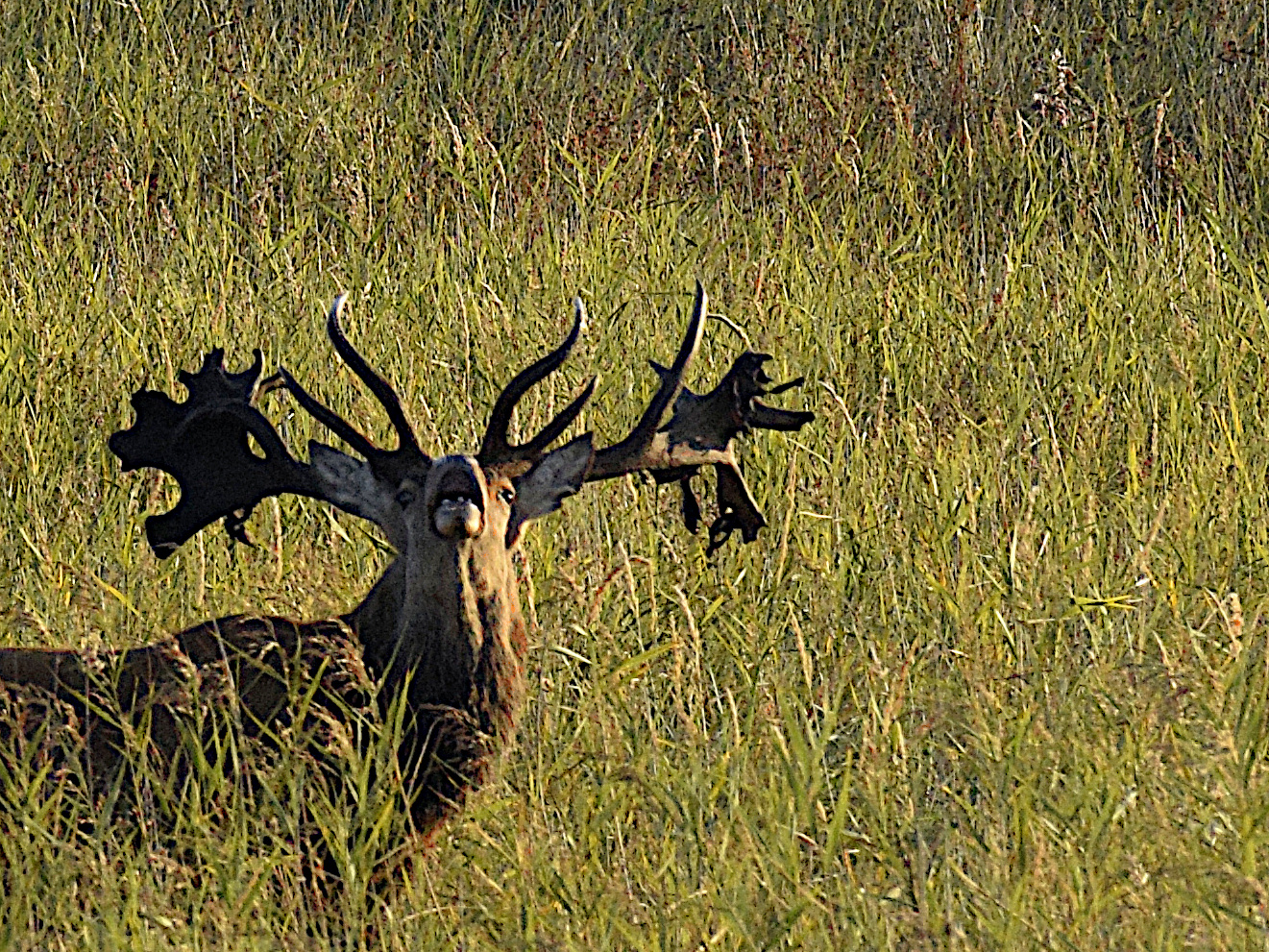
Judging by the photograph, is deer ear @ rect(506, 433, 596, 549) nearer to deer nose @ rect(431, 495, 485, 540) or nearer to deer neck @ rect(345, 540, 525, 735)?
deer neck @ rect(345, 540, 525, 735)

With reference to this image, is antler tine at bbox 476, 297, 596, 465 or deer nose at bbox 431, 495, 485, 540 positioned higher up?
antler tine at bbox 476, 297, 596, 465

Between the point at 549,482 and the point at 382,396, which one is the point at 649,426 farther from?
the point at 382,396

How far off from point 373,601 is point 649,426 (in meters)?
0.62

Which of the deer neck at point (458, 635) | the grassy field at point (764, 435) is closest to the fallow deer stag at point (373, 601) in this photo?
the deer neck at point (458, 635)

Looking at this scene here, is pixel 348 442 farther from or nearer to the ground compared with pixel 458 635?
farther from the ground

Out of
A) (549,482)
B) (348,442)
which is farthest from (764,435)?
(348,442)

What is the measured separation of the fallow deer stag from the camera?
3.84 meters

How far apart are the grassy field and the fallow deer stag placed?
160 millimetres

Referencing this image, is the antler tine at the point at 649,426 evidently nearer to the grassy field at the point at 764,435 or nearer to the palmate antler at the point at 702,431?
the palmate antler at the point at 702,431

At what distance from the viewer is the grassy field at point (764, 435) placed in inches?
133

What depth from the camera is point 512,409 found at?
→ 13.3ft

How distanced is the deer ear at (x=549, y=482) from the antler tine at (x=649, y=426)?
0.08 metres

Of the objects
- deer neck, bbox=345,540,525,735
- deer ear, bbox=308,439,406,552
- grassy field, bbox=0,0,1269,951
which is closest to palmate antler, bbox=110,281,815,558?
deer ear, bbox=308,439,406,552

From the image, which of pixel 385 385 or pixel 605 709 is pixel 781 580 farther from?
pixel 385 385
